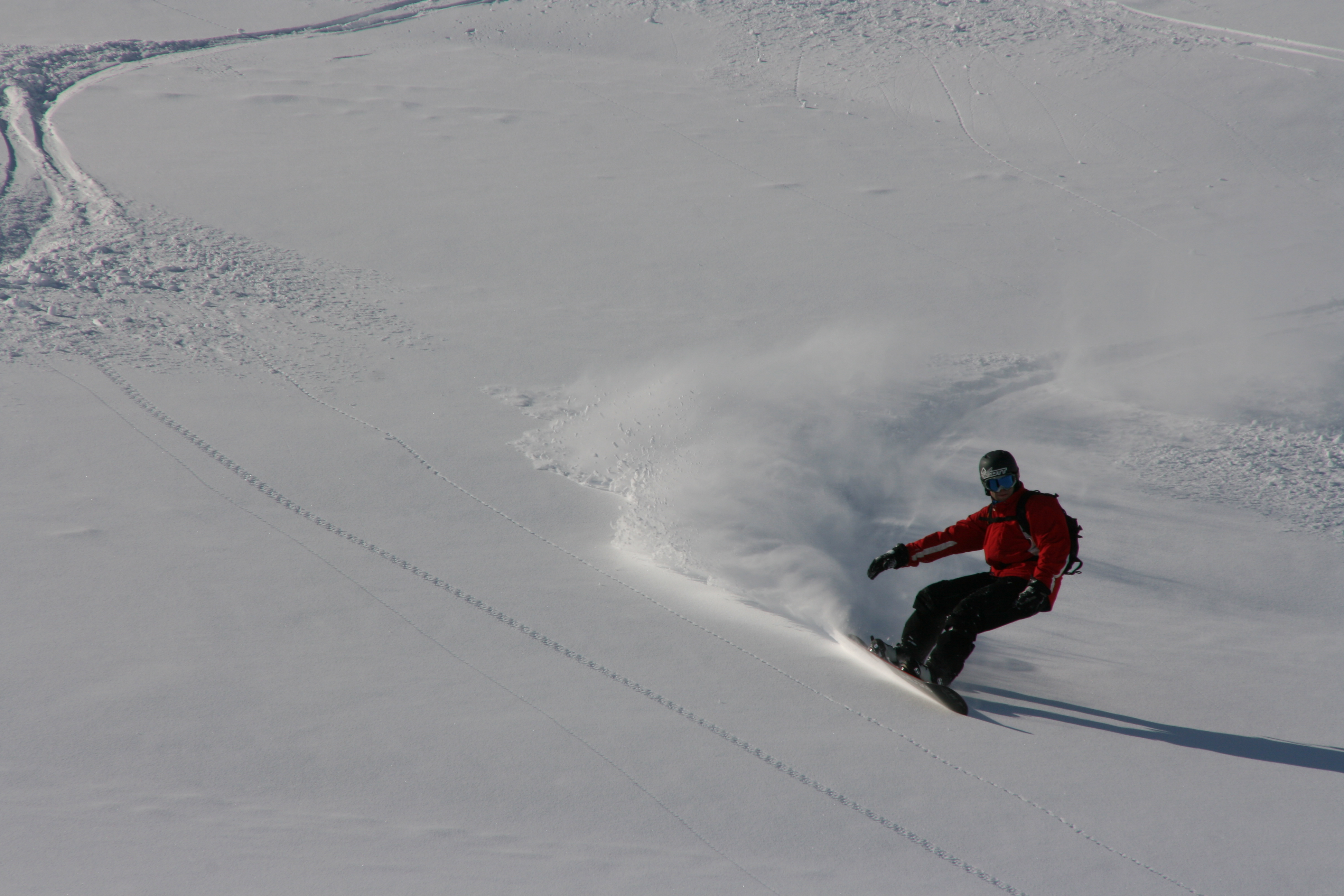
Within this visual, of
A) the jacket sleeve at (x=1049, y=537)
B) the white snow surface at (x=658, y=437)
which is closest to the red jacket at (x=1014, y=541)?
the jacket sleeve at (x=1049, y=537)

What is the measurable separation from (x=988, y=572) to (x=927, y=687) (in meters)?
0.62

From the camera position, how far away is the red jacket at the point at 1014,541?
408 cm

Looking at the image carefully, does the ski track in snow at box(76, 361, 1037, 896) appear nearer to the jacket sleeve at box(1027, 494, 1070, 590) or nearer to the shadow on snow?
the shadow on snow

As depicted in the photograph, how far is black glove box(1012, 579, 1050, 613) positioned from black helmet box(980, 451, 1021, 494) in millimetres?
423

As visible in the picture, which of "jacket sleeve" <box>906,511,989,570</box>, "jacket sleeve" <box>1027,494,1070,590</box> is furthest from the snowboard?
"jacket sleeve" <box>1027,494,1070,590</box>

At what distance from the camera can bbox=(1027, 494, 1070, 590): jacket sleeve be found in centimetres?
407

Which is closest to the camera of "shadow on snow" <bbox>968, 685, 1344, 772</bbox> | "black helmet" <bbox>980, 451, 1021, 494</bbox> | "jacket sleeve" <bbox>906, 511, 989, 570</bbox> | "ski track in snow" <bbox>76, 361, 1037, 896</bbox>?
"ski track in snow" <bbox>76, 361, 1037, 896</bbox>

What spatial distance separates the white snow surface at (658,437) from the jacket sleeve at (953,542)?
56 cm

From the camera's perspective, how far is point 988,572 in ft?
14.8

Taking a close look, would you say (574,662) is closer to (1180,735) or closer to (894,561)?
(894,561)

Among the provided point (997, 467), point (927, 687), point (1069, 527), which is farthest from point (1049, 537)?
point (927, 687)

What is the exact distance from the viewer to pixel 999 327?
889cm

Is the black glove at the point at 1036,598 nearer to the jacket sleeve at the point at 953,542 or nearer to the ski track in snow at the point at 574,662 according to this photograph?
the jacket sleeve at the point at 953,542

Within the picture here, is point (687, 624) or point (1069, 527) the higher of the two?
point (1069, 527)
